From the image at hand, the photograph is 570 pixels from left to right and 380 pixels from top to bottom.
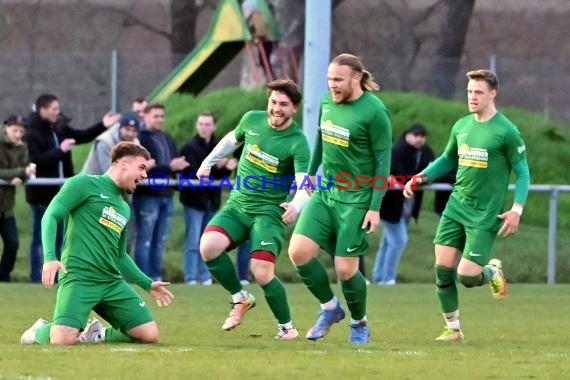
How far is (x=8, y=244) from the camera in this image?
17828 mm

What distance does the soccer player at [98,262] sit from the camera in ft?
35.6

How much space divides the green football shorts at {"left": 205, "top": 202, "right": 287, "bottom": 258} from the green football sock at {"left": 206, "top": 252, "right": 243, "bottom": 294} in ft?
0.42

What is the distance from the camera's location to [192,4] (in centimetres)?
3491

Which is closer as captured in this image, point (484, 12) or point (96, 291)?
point (96, 291)

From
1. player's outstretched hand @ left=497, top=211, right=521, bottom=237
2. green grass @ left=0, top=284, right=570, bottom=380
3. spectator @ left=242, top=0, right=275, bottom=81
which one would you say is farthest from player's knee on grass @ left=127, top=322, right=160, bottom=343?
spectator @ left=242, top=0, right=275, bottom=81

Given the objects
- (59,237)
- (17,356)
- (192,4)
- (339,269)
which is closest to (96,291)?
(17,356)

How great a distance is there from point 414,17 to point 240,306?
25.0 m

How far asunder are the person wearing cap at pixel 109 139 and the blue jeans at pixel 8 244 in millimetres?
989

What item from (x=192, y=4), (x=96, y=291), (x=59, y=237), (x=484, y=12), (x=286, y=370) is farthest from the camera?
(x=484, y=12)

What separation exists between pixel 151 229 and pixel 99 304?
7.18 meters

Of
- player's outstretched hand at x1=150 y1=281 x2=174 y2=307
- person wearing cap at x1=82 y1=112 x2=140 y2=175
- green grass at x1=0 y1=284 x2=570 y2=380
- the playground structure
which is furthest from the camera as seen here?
the playground structure

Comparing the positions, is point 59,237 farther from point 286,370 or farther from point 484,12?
point 484,12

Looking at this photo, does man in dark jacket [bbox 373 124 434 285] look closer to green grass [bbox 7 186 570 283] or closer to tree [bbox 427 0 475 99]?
green grass [bbox 7 186 570 283]

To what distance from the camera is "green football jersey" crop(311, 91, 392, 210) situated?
1155cm
